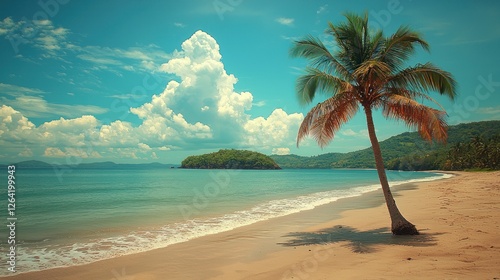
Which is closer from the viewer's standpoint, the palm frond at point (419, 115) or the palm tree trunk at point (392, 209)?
the palm frond at point (419, 115)

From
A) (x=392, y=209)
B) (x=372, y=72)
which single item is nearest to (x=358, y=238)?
(x=392, y=209)

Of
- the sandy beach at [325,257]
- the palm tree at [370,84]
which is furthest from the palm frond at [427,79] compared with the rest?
the sandy beach at [325,257]

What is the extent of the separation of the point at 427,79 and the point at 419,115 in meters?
1.33

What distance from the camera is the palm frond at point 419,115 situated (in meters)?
8.86

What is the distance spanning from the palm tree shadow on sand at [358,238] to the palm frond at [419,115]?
3.25 meters

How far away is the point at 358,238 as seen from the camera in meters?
9.75

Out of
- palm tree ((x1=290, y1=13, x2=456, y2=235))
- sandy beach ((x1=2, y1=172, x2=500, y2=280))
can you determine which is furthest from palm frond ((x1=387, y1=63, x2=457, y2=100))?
sandy beach ((x1=2, y1=172, x2=500, y2=280))

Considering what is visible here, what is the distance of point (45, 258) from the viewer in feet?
28.8

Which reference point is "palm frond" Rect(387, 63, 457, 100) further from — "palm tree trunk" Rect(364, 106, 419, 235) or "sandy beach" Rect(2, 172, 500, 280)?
"sandy beach" Rect(2, 172, 500, 280)

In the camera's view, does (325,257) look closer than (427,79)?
Yes

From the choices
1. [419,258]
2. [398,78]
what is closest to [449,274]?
[419,258]

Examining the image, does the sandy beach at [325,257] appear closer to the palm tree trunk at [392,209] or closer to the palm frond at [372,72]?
the palm tree trunk at [392,209]

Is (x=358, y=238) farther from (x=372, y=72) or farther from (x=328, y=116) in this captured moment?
(x=372, y=72)

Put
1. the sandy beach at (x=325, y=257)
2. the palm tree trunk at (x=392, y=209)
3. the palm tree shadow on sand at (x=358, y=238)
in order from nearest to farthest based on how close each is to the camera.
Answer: the sandy beach at (x=325, y=257) < the palm tree shadow on sand at (x=358, y=238) < the palm tree trunk at (x=392, y=209)
